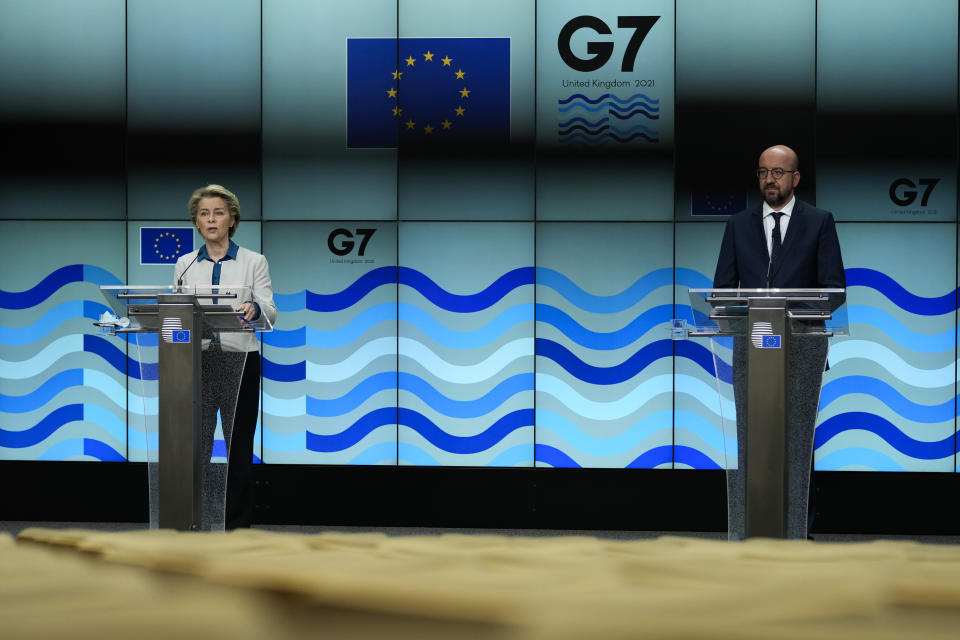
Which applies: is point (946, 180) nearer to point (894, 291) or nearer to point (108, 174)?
point (894, 291)

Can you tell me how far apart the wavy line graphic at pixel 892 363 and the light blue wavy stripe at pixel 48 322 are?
4.46 m

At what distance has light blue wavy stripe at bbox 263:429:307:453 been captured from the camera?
18.7 feet

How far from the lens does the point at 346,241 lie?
18.7 feet

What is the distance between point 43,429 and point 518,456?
291 cm

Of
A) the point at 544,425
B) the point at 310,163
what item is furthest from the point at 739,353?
the point at 310,163

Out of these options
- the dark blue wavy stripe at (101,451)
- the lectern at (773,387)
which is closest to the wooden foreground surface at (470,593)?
the lectern at (773,387)

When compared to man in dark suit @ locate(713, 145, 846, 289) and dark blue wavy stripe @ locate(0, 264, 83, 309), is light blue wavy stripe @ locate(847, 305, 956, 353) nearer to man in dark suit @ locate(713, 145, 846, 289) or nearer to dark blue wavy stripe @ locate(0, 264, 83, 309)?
man in dark suit @ locate(713, 145, 846, 289)

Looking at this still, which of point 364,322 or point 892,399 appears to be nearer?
point 892,399

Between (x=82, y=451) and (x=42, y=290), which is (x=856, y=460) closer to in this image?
(x=82, y=451)

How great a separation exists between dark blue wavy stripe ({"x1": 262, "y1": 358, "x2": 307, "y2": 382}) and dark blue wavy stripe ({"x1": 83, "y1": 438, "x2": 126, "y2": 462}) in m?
1.04

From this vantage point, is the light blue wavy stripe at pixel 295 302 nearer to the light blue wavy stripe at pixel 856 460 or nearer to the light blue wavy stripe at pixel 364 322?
the light blue wavy stripe at pixel 364 322

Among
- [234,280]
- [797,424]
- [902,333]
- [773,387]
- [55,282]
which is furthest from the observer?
[55,282]

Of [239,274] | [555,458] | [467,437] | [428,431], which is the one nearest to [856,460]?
[555,458]

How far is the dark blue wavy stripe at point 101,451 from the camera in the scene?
18.8ft
